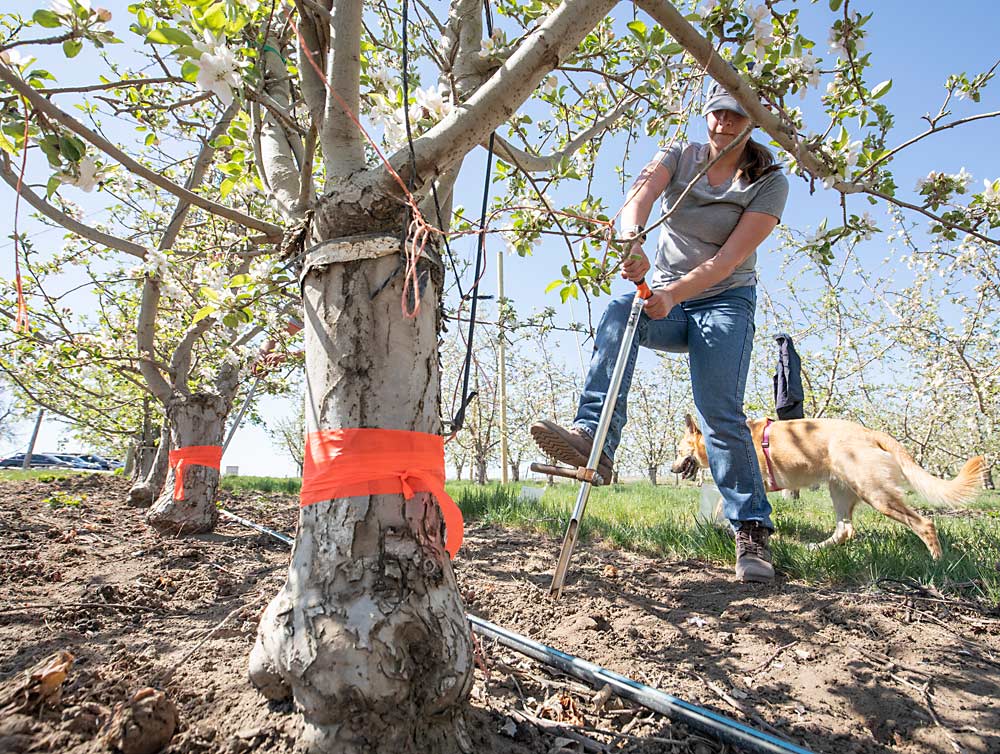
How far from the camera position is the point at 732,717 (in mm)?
1571

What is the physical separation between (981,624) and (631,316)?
1.98m

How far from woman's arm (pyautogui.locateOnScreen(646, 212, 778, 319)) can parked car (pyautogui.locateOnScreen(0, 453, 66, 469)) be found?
52.5 m

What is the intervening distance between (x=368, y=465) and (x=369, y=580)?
0.29m

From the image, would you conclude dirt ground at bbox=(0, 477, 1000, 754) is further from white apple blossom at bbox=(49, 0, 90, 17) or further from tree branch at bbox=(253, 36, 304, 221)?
white apple blossom at bbox=(49, 0, 90, 17)

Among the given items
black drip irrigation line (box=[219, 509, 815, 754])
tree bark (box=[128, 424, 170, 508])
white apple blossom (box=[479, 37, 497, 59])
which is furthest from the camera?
tree bark (box=[128, 424, 170, 508])

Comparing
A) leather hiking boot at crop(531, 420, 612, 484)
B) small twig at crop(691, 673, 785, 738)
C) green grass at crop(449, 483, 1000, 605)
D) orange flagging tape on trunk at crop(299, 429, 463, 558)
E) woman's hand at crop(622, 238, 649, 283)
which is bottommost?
small twig at crop(691, 673, 785, 738)

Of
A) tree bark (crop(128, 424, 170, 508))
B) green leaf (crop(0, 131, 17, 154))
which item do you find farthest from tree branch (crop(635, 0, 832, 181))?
tree bark (crop(128, 424, 170, 508))

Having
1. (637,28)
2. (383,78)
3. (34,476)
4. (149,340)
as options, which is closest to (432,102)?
(383,78)

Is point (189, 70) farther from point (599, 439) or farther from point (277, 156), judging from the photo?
point (599, 439)

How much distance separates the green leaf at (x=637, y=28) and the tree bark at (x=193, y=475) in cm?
457

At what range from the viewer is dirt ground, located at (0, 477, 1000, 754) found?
1366 millimetres

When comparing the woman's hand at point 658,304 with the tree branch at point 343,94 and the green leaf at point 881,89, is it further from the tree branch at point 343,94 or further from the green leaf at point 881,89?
the tree branch at point 343,94

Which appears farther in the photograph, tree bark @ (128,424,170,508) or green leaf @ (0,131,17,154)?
tree bark @ (128,424,170,508)

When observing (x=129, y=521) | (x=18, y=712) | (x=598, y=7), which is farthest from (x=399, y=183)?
(x=129, y=521)
